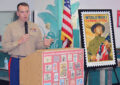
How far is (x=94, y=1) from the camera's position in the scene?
17.6 ft

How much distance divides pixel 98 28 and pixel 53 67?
4.56ft

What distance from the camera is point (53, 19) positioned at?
16.7ft

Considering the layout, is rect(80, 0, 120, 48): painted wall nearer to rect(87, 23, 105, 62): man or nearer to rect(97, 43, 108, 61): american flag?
rect(87, 23, 105, 62): man

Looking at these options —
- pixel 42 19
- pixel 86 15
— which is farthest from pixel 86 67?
pixel 42 19

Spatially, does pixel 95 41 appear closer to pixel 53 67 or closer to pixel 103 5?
pixel 53 67

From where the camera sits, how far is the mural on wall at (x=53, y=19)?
4.98m

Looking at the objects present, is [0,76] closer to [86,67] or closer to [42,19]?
[42,19]

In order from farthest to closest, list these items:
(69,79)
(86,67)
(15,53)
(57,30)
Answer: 1. (57,30)
2. (86,67)
3. (15,53)
4. (69,79)

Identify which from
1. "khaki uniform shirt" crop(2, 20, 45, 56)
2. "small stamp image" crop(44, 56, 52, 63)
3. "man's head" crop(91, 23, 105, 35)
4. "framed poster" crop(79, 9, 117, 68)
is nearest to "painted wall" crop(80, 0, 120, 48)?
"framed poster" crop(79, 9, 117, 68)

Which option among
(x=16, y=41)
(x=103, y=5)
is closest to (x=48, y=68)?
(x=16, y=41)

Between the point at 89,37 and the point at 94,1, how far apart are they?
6.46 ft

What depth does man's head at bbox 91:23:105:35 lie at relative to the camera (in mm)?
3652

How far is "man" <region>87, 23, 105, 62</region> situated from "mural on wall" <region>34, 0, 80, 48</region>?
1426 millimetres

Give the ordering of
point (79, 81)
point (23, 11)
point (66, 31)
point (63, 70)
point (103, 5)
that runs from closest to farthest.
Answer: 1. point (63, 70)
2. point (79, 81)
3. point (23, 11)
4. point (66, 31)
5. point (103, 5)
